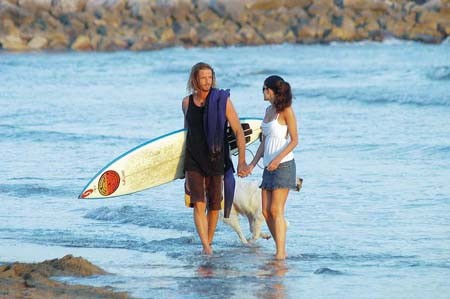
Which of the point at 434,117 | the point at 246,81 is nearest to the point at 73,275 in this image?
the point at 434,117

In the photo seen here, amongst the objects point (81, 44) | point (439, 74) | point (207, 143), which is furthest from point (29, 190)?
point (81, 44)

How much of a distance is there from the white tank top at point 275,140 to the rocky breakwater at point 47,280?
1.54 metres

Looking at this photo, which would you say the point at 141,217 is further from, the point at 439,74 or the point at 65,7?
the point at 65,7

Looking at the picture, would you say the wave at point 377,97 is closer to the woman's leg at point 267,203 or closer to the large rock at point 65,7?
the woman's leg at point 267,203

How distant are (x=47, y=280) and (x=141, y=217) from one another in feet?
11.5

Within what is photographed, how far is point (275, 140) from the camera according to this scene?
8.77 m

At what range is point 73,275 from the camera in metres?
8.14

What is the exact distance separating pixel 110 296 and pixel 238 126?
2.05m

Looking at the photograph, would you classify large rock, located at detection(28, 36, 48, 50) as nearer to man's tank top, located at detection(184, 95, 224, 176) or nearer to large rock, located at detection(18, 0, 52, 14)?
large rock, located at detection(18, 0, 52, 14)

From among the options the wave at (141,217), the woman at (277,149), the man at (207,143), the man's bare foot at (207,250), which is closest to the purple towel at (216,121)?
the man at (207,143)

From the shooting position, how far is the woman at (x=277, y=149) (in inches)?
341

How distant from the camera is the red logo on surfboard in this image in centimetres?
995

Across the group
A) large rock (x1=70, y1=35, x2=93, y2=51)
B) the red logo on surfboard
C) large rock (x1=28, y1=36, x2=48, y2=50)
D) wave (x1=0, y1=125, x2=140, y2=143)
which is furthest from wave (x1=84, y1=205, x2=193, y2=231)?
large rock (x1=28, y1=36, x2=48, y2=50)

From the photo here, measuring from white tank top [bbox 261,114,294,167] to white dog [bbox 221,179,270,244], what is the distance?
1.06 meters
